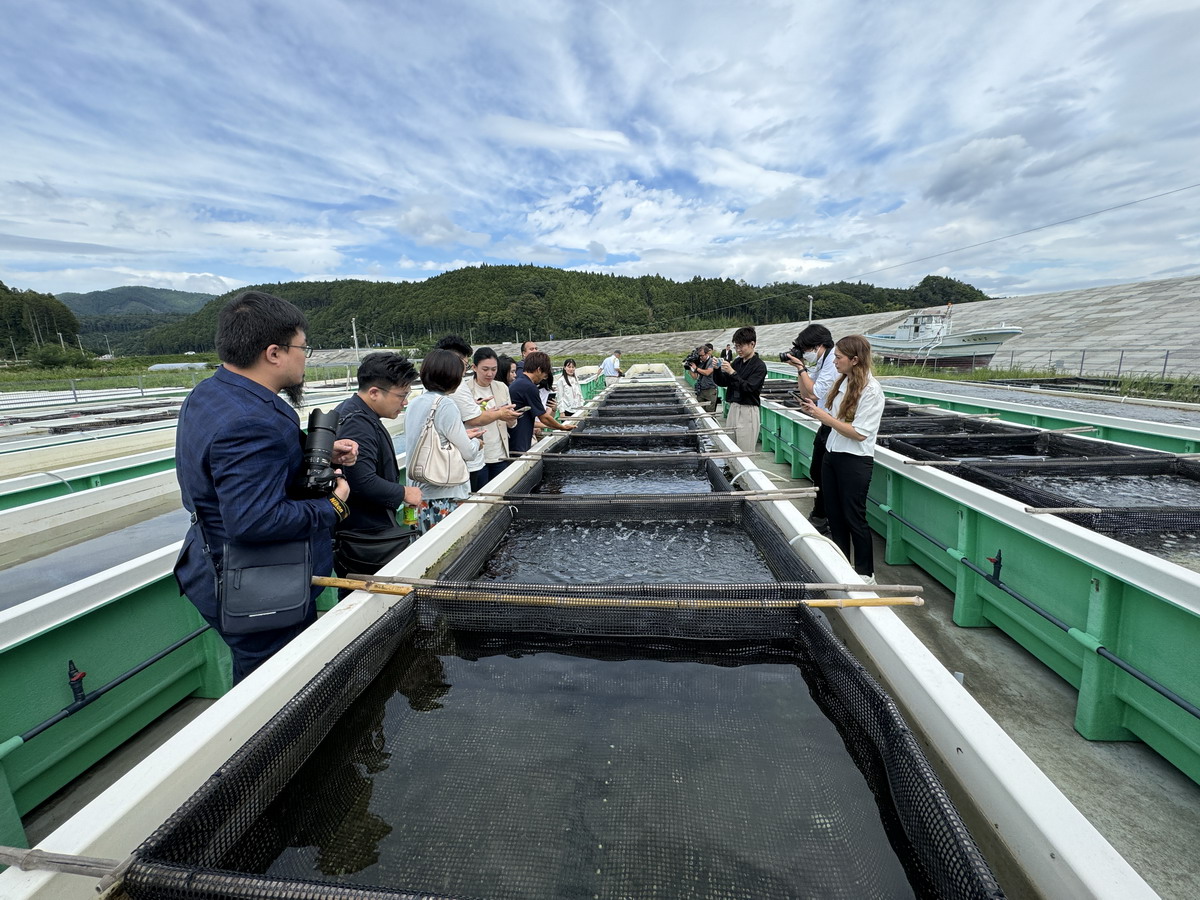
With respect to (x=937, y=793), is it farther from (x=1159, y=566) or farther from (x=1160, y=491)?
(x=1160, y=491)

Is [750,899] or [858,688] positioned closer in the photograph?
[750,899]

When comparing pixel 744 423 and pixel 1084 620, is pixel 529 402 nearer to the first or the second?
pixel 744 423

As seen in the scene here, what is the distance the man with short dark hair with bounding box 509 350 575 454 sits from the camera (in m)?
4.80

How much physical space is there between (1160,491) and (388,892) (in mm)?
4660

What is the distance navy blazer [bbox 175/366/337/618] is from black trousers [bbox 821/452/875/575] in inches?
114

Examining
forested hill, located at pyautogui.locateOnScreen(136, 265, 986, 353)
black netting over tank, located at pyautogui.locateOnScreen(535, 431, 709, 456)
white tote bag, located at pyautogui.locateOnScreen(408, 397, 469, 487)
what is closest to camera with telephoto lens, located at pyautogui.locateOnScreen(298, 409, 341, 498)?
white tote bag, located at pyautogui.locateOnScreen(408, 397, 469, 487)

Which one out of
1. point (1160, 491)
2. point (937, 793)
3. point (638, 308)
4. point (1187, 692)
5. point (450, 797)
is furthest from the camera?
point (638, 308)

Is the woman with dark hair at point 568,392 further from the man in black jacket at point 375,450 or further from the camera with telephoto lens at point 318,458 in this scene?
the camera with telephoto lens at point 318,458

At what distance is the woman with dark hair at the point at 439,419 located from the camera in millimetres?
2775

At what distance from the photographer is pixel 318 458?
5.19 feet

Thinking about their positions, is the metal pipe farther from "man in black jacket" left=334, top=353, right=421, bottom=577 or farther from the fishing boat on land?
the fishing boat on land

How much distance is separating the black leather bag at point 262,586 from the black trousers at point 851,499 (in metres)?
2.96

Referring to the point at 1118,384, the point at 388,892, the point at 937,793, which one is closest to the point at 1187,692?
the point at 937,793

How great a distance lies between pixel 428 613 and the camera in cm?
194
